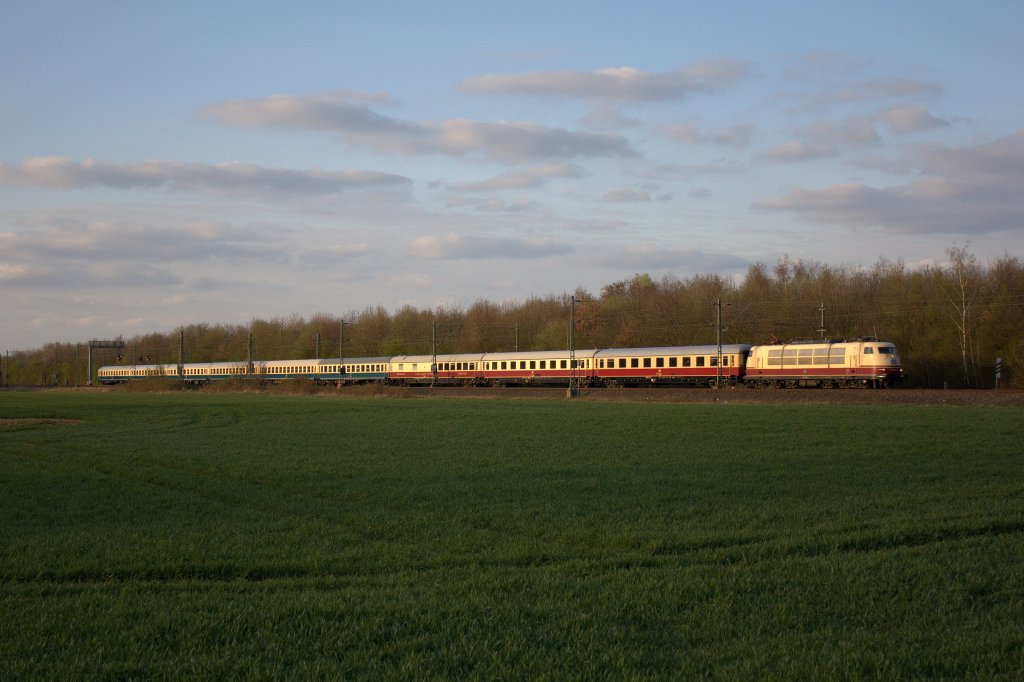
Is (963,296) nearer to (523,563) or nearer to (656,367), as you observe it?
(656,367)

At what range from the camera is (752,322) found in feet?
245

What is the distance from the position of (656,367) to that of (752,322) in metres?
20.9

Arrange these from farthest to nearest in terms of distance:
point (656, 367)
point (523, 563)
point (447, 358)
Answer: point (447, 358) → point (656, 367) → point (523, 563)

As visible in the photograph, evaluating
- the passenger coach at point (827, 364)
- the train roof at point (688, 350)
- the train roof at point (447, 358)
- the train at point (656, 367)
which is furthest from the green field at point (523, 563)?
the train roof at point (447, 358)

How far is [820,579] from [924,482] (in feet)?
28.7

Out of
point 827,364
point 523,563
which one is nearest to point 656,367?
point 827,364

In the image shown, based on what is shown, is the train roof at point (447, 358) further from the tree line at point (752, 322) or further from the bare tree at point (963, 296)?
the bare tree at point (963, 296)

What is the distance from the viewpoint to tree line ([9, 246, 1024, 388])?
6012 centimetres

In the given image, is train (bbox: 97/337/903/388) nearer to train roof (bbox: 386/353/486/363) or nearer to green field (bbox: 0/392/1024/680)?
train roof (bbox: 386/353/486/363)

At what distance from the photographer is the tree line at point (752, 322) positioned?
60125mm

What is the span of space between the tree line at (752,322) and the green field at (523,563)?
126 ft

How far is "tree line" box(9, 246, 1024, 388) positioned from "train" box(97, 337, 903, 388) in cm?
322

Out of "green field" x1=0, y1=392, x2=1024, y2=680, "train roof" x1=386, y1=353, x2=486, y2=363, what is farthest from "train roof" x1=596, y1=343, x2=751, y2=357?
"green field" x1=0, y1=392, x2=1024, y2=680

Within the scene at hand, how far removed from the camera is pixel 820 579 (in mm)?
8133
